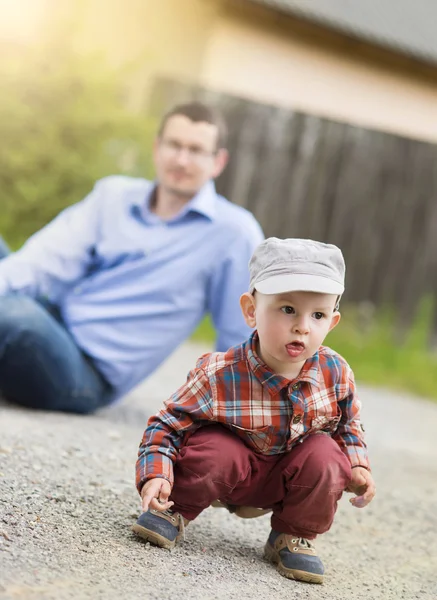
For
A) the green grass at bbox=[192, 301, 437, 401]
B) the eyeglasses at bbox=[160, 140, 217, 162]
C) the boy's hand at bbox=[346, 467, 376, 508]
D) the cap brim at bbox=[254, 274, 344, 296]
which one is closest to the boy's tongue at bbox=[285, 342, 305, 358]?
the cap brim at bbox=[254, 274, 344, 296]

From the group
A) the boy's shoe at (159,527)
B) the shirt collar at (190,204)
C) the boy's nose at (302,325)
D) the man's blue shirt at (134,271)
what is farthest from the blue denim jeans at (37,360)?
the boy's nose at (302,325)

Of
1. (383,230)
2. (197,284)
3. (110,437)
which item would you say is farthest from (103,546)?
(383,230)

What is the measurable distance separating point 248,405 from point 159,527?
13.9 inches

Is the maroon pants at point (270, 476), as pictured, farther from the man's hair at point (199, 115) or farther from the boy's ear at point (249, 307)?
the man's hair at point (199, 115)

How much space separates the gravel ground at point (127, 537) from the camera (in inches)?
81.7

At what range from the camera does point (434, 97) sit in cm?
1192

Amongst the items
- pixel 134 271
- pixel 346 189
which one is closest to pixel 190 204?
pixel 134 271

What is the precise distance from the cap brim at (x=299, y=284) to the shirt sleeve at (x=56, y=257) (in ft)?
5.76

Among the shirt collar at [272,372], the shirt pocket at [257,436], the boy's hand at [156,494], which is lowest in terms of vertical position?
the boy's hand at [156,494]

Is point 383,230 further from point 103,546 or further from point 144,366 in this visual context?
point 103,546

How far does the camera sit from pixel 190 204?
375 cm

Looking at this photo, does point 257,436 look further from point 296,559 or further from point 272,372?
point 296,559

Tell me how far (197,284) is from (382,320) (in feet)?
16.5

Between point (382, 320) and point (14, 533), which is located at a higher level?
point (14, 533)
